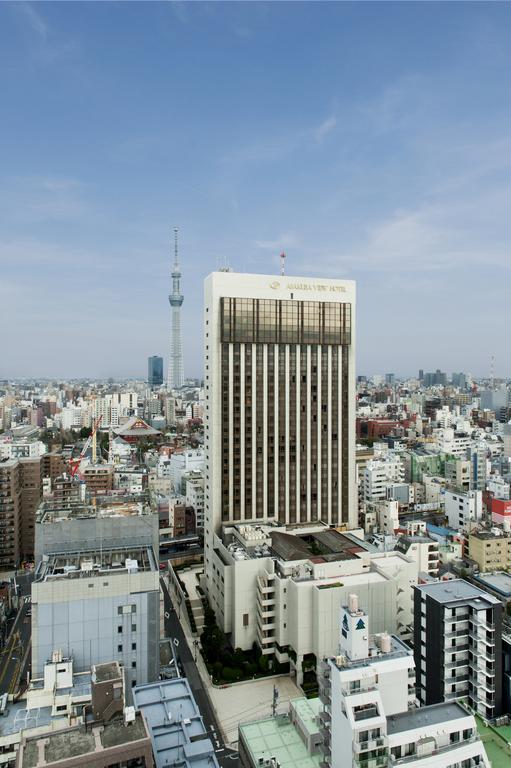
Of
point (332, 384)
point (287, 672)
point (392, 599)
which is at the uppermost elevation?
point (332, 384)

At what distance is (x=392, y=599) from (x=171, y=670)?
31.0 ft

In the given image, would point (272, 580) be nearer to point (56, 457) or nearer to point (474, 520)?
point (474, 520)

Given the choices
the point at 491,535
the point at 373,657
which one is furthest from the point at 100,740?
the point at 491,535

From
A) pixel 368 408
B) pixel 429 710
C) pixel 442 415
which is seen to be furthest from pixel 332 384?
pixel 368 408

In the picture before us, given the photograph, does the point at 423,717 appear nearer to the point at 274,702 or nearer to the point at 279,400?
the point at 274,702

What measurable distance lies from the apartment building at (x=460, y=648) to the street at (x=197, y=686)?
6.79 metres

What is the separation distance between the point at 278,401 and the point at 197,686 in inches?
573

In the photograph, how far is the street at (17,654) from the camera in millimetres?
22684

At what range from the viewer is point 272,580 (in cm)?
2347

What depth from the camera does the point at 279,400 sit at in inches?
1200

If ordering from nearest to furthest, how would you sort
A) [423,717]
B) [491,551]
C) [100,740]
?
1. [100,740]
2. [423,717]
3. [491,551]

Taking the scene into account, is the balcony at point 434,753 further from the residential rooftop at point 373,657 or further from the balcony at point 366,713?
the residential rooftop at point 373,657

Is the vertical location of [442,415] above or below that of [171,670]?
above

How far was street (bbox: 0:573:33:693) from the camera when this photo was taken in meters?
22.7
